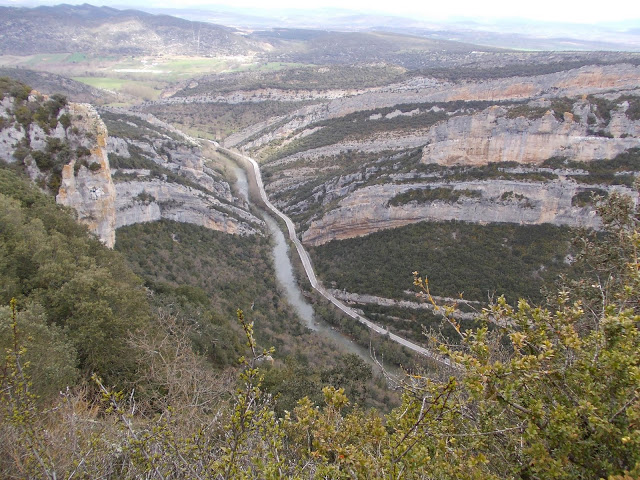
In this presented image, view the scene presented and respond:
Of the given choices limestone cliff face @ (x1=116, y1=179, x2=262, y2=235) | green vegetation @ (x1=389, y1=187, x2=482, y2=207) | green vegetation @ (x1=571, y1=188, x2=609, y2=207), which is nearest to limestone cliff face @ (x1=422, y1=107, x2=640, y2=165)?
green vegetation @ (x1=389, y1=187, x2=482, y2=207)

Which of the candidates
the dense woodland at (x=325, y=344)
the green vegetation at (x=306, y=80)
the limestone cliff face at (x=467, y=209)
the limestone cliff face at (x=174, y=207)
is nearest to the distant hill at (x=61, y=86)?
the green vegetation at (x=306, y=80)

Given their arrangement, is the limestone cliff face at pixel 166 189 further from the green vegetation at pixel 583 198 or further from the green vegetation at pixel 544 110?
the green vegetation at pixel 583 198

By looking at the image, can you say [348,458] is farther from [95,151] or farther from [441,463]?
[95,151]

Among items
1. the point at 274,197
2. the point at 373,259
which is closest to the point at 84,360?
the point at 373,259

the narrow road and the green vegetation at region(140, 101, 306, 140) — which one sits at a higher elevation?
the green vegetation at region(140, 101, 306, 140)

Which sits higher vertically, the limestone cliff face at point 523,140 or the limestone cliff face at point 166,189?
the limestone cliff face at point 523,140

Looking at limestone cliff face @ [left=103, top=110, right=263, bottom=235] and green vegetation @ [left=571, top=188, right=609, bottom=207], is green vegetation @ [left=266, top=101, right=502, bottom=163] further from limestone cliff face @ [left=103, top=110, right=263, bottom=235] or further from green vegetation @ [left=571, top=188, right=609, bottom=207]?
green vegetation @ [left=571, top=188, right=609, bottom=207]
